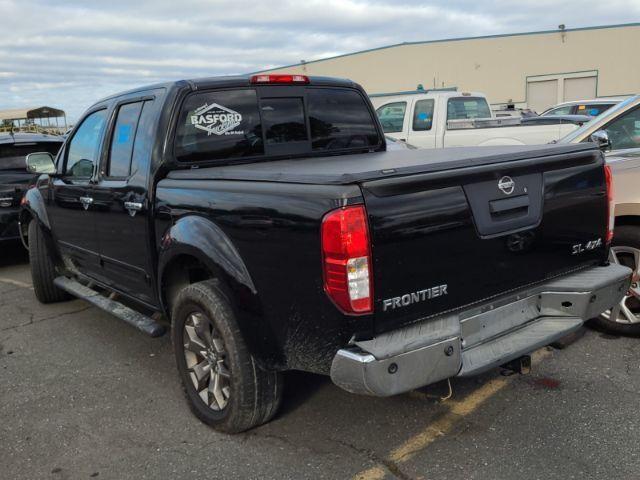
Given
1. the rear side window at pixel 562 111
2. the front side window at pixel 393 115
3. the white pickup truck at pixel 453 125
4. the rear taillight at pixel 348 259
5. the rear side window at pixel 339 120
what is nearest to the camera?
the rear taillight at pixel 348 259

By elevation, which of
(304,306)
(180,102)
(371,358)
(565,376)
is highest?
(180,102)

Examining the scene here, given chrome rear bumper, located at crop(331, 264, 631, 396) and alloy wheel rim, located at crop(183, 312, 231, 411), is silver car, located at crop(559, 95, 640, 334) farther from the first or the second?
alloy wheel rim, located at crop(183, 312, 231, 411)

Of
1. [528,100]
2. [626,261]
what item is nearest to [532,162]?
[626,261]

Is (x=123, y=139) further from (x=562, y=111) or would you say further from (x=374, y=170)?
(x=562, y=111)

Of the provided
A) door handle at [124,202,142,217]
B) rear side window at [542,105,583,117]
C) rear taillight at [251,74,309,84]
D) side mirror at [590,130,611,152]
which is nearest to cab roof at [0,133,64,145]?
door handle at [124,202,142,217]

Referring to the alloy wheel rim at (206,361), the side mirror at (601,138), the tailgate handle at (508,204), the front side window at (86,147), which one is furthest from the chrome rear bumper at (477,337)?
the front side window at (86,147)

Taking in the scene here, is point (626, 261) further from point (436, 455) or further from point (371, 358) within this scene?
point (371, 358)

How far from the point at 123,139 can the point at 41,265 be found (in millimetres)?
2286

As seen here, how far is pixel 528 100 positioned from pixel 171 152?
32739mm

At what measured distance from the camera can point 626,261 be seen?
4.29 m

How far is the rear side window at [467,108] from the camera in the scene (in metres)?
10.6

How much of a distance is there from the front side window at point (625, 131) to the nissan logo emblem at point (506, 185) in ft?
8.50

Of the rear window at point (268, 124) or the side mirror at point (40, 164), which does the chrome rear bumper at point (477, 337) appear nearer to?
the rear window at point (268, 124)

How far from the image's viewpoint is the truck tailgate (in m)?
2.47
